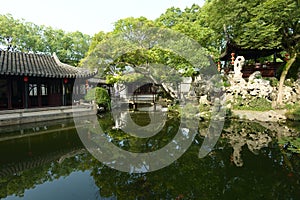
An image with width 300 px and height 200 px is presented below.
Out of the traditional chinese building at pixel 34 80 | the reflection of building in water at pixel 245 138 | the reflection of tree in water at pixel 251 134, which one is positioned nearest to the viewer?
the reflection of building in water at pixel 245 138

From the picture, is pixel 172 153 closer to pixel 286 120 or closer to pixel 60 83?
pixel 286 120

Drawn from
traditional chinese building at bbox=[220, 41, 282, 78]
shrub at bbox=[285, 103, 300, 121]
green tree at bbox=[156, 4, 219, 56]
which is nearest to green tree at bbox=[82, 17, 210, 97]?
green tree at bbox=[156, 4, 219, 56]

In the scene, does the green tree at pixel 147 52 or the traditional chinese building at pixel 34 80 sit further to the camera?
the green tree at pixel 147 52

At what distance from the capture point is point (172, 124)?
34.4 ft

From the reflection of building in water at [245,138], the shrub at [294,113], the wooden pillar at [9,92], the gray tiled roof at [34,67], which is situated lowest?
the reflection of building in water at [245,138]

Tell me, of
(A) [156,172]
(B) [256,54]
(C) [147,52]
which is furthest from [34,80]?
(B) [256,54]

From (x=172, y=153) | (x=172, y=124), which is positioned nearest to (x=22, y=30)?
(x=172, y=124)

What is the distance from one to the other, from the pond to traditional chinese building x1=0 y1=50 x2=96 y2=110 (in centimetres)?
504

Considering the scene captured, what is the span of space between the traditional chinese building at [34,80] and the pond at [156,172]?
5040 mm

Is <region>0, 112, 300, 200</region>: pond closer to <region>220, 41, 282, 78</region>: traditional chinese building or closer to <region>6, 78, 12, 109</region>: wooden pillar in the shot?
<region>6, 78, 12, 109</region>: wooden pillar

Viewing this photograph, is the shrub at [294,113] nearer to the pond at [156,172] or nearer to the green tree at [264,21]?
the green tree at [264,21]

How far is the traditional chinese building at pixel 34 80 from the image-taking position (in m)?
11.6

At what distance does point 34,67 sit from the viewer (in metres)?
12.5

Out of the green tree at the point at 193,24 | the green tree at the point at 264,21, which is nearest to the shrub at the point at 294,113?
the green tree at the point at 264,21
